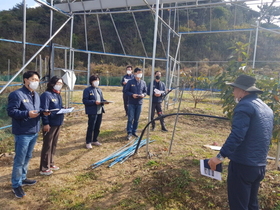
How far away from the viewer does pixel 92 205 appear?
10.2ft

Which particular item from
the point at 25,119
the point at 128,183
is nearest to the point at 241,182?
the point at 128,183

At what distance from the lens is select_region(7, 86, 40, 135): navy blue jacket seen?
9.77 ft

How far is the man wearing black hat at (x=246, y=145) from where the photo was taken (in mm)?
2221

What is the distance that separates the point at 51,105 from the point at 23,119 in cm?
69

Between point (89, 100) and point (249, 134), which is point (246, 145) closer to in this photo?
point (249, 134)

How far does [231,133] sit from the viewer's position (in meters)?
2.26

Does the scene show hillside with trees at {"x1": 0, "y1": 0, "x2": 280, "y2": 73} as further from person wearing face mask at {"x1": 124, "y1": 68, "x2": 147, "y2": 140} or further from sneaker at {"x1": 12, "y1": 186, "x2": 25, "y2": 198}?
sneaker at {"x1": 12, "y1": 186, "x2": 25, "y2": 198}

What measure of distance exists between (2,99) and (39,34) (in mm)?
24756

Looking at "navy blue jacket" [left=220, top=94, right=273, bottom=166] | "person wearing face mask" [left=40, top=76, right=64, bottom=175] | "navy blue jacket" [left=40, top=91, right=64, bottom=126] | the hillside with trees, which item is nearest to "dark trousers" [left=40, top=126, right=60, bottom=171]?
"person wearing face mask" [left=40, top=76, right=64, bottom=175]

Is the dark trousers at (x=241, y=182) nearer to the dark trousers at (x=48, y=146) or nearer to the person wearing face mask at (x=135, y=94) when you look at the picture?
the dark trousers at (x=48, y=146)

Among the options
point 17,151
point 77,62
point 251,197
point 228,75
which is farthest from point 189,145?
point 77,62

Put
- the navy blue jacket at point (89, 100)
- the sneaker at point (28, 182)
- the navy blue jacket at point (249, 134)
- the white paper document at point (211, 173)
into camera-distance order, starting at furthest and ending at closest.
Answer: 1. the navy blue jacket at point (89, 100)
2. the sneaker at point (28, 182)
3. the white paper document at point (211, 173)
4. the navy blue jacket at point (249, 134)

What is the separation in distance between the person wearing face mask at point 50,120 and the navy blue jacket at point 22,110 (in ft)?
1.32

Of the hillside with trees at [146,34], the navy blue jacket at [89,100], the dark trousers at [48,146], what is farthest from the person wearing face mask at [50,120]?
the hillside with trees at [146,34]
